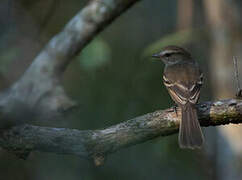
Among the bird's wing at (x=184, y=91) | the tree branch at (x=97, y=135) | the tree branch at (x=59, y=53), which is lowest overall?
the tree branch at (x=97, y=135)

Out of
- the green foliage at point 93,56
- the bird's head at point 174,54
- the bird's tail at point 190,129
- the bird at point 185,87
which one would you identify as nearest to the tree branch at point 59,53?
the green foliage at point 93,56

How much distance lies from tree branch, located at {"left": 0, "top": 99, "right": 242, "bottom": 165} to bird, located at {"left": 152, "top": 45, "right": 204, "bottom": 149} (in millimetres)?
421

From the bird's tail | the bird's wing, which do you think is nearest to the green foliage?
→ the bird's wing

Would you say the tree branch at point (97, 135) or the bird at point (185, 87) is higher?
the bird at point (185, 87)

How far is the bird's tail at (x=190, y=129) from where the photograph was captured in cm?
519

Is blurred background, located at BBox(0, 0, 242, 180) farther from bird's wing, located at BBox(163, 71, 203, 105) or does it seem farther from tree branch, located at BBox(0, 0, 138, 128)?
bird's wing, located at BBox(163, 71, 203, 105)

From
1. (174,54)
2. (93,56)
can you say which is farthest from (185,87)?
(93,56)

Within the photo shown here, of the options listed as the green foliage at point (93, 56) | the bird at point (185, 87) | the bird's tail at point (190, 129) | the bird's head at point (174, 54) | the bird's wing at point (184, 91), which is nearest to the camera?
the bird's tail at point (190, 129)

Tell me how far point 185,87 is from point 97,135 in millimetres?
1945

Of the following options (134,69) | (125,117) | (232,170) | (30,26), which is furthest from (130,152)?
(30,26)

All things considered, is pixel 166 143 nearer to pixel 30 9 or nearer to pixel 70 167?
pixel 70 167

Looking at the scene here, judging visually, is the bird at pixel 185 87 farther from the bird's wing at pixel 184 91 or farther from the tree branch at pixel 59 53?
the tree branch at pixel 59 53

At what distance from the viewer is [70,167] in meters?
8.78

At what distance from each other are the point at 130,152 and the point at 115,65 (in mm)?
2105
